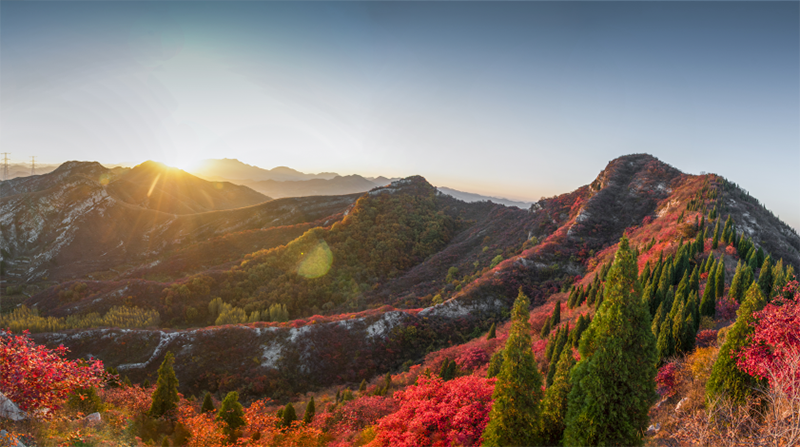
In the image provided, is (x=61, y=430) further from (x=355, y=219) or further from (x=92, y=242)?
(x=92, y=242)

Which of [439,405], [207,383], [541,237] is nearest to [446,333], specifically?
[439,405]

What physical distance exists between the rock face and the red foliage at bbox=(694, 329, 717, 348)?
2906 centimetres

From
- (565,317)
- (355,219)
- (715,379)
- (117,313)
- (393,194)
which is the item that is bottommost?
(117,313)

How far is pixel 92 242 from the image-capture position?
216 feet

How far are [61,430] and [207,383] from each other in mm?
14816

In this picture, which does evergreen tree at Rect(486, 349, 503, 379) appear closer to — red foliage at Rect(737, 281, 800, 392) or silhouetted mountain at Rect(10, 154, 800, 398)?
red foliage at Rect(737, 281, 800, 392)

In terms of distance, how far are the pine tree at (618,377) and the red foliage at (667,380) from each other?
20.5 feet

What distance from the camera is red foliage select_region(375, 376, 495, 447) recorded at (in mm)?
12156

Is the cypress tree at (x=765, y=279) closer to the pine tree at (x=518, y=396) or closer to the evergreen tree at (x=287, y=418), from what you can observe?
the pine tree at (x=518, y=396)

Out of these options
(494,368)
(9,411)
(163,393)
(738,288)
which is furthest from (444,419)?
(738,288)

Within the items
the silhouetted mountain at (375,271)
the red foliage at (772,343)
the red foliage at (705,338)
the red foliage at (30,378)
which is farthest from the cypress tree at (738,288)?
the red foliage at (30,378)

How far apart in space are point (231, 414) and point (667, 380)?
74.4ft

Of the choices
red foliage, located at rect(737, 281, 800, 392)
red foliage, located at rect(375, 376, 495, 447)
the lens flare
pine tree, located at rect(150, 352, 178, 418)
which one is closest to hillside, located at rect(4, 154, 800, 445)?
the lens flare

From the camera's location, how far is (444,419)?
43.3 feet
